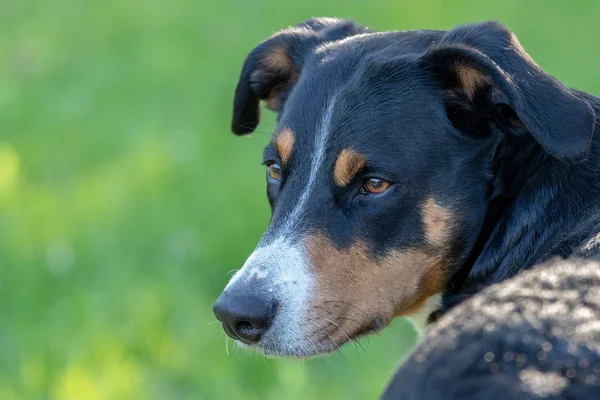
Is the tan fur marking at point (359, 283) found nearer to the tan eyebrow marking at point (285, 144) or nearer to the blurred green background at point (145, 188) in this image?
the tan eyebrow marking at point (285, 144)

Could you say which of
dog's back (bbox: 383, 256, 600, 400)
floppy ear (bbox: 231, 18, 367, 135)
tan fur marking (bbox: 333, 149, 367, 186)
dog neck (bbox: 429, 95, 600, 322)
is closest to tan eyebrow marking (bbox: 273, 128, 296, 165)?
tan fur marking (bbox: 333, 149, 367, 186)

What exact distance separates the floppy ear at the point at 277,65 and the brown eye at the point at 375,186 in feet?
2.94

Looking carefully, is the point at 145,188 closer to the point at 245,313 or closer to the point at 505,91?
the point at 245,313

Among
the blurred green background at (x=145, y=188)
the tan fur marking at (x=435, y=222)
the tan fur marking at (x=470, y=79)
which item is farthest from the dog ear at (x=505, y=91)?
the blurred green background at (x=145, y=188)

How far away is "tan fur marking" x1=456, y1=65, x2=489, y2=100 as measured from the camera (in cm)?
346

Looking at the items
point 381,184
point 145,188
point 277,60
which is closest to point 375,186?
point 381,184

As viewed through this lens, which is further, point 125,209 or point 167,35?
point 167,35

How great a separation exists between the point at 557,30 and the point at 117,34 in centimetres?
454

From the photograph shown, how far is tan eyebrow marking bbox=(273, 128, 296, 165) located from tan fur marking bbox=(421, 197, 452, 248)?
59 cm

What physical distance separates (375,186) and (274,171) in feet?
1.78

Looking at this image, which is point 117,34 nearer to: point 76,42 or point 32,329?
point 76,42

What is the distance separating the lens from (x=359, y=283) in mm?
3438

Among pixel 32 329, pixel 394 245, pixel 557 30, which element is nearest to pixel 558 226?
pixel 394 245

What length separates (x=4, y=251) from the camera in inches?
228
